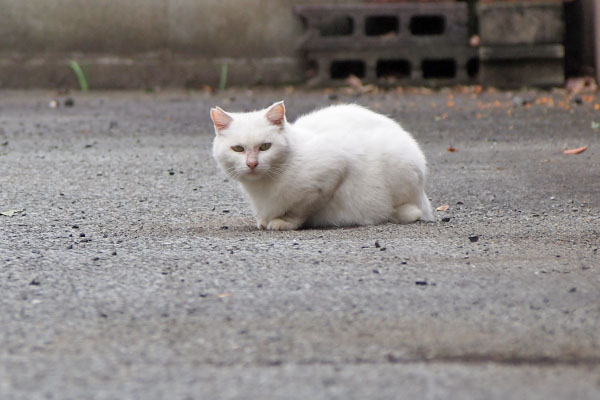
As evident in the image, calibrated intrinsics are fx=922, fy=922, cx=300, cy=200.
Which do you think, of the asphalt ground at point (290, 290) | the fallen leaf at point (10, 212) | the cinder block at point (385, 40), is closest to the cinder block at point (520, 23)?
the cinder block at point (385, 40)

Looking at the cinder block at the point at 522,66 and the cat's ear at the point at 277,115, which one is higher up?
the cat's ear at the point at 277,115

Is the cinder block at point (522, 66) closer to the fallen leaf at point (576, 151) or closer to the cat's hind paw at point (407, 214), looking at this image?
the fallen leaf at point (576, 151)

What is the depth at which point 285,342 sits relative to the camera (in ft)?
7.91

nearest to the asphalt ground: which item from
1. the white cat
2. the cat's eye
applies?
the white cat

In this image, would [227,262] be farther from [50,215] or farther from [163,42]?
[163,42]

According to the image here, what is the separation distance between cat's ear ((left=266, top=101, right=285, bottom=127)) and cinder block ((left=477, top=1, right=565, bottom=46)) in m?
7.38

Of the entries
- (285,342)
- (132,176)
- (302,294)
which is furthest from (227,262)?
(132,176)

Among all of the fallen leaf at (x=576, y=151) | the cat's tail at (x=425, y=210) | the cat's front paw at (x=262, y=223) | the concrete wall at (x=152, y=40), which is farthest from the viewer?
the concrete wall at (x=152, y=40)

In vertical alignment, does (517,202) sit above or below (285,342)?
below

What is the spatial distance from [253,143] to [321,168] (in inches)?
12.5

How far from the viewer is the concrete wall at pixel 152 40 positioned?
37.7 feet

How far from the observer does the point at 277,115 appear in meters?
4.06

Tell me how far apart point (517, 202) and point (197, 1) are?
7.45 m

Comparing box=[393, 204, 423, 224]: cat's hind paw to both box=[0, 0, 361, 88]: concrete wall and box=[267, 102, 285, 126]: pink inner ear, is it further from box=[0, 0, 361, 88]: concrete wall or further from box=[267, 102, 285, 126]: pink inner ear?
box=[0, 0, 361, 88]: concrete wall
